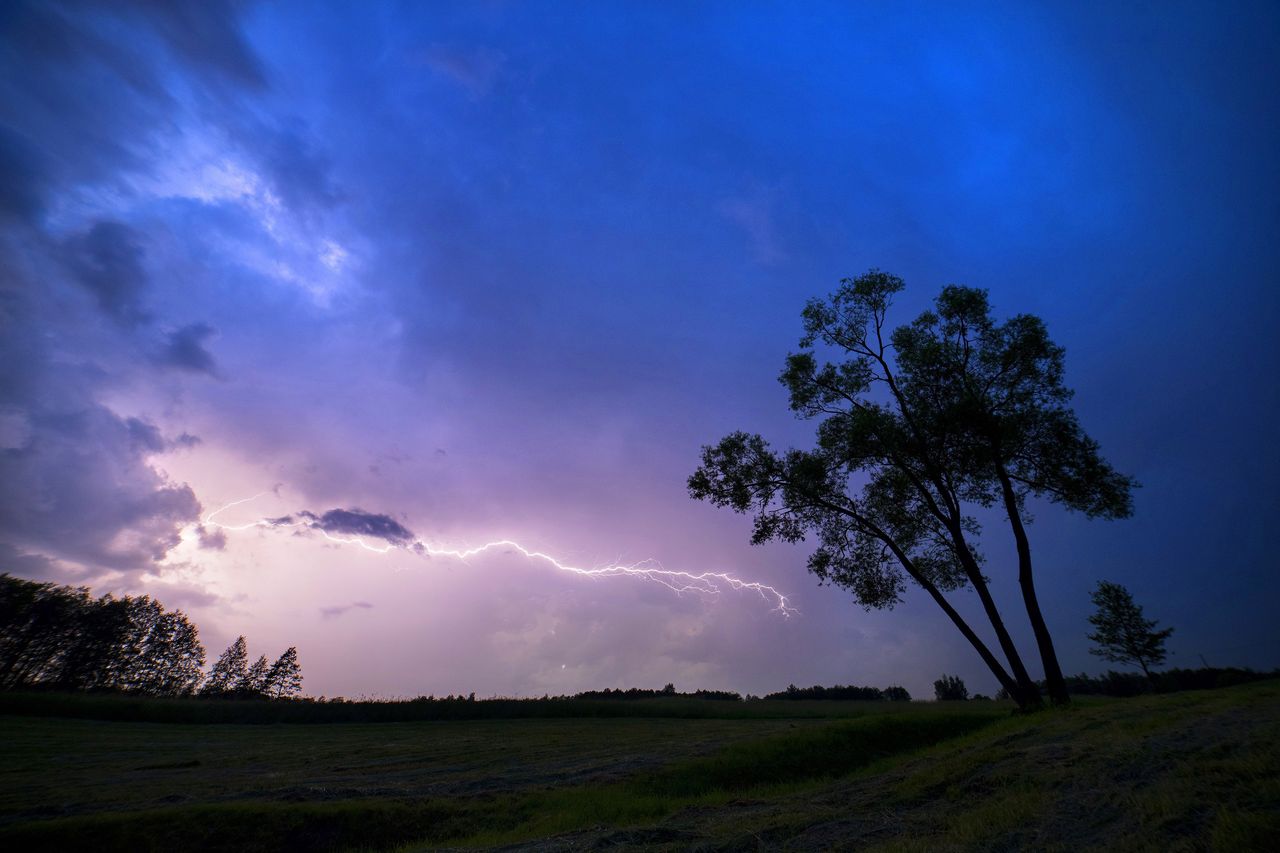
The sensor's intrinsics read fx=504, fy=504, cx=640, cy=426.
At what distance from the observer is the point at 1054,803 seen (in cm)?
674

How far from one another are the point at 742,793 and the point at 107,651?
119243mm

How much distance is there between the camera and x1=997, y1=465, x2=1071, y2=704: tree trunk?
19688mm

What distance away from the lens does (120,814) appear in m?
10.8

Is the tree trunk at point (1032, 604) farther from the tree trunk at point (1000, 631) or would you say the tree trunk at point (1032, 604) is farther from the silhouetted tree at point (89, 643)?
the silhouetted tree at point (89, 643)

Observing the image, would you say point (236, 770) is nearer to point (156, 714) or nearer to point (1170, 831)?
point (1170, 831)

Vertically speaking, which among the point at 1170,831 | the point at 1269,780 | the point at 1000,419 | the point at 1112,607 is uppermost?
the point at 1000,419

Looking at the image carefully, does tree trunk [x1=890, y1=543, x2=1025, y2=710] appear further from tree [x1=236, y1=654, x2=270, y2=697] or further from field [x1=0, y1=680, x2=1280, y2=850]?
tree [x1=236, y1=654, x2=270, y2=697]

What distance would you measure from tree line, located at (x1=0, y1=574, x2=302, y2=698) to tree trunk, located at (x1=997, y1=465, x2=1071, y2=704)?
366 feet

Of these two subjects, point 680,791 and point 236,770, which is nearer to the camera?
point 680,791

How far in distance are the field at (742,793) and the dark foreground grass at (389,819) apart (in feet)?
0.14

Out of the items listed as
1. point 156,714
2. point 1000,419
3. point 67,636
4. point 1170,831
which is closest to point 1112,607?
point 1000,419

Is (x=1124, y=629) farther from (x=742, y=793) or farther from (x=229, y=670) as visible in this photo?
(x=229, y=670)

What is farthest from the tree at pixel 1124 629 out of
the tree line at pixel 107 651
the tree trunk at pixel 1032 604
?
the tree line at pixel 107 651

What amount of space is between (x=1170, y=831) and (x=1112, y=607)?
192 ft
